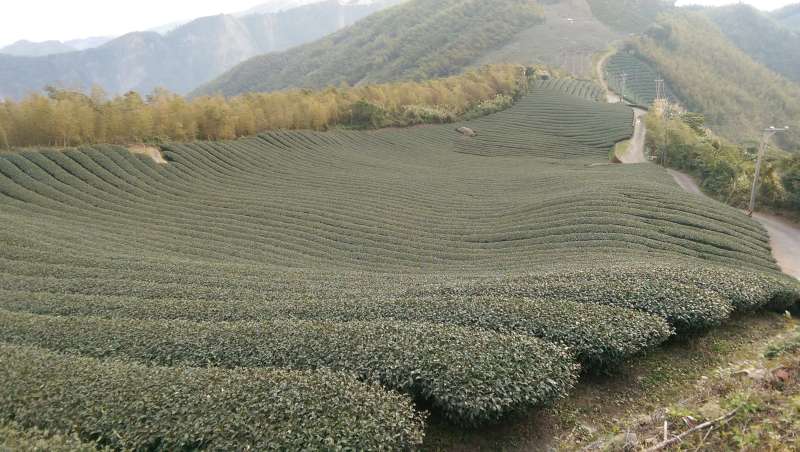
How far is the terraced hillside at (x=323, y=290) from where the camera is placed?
6.99 metres

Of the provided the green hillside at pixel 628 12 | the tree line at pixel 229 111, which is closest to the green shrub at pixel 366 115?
the tree line at pixel 229 111

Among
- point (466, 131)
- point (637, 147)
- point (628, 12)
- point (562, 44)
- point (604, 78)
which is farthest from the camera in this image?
point (628, 12)

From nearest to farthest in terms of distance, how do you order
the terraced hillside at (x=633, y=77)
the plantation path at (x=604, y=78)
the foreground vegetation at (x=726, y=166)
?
the foreground vegetation at (x=726, y=166) < the plantation path at (x=604, y=78) < the terraced hillside at (x=633, y=77)

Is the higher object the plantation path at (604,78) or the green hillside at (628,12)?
the green hillside at (628,12)

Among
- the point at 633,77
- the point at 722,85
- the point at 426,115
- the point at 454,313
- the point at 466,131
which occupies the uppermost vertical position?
the point at 633,77

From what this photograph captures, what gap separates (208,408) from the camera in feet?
22.0

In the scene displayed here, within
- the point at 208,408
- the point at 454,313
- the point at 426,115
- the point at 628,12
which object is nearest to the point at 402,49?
the point at 628,12

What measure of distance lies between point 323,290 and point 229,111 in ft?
112

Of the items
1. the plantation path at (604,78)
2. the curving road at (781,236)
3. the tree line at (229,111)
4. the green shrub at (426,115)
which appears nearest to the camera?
the curving road at (781,236)

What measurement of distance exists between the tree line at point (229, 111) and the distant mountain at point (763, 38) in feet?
435

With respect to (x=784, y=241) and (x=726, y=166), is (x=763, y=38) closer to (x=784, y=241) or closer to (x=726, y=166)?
(x=726, y=166)

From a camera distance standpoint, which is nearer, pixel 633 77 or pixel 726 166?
pixel 726 166

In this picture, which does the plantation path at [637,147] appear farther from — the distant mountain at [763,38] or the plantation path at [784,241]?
the distant mountain at [763,38]

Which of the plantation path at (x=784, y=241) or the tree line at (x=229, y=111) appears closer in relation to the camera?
the plantation path at (x=784, y=241)
